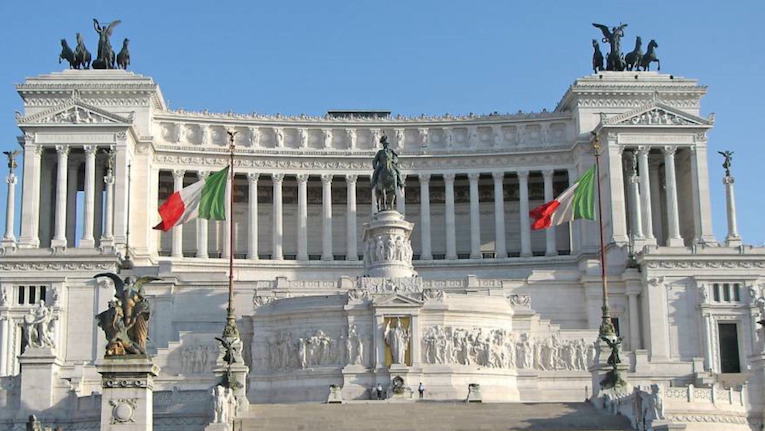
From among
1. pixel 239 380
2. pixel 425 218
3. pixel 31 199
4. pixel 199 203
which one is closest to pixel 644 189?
pixel 425 218

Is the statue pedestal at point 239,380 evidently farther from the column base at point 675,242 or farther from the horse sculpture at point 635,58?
the horse sculpture at point 635,58

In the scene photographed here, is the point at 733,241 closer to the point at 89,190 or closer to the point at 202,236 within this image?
the point at 202,236

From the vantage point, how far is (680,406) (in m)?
53.8

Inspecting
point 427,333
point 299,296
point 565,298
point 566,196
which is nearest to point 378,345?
point 427,333

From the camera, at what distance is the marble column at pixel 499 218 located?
102188 mm

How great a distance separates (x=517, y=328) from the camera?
73.5 m

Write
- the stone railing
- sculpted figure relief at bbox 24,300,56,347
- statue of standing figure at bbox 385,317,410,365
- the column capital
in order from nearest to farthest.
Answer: the stone railing → sculpted figure relief at bbox 24,300,56,347 → statue of standing figure at bbox 385,317,410,365 → the column capital

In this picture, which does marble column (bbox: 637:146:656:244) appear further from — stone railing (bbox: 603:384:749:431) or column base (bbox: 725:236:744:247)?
stone railing (bbox: 603:384:749:431)

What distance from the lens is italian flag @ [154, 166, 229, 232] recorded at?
225 ft

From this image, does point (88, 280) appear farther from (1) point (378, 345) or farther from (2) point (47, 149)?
(1) point (378, 345)

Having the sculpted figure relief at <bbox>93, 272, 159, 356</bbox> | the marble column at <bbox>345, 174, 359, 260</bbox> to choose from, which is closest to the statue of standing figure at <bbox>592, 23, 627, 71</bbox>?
the marble column at <bbox>345, 174, 359, 260</bbox>

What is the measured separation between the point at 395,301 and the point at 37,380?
20.0 meters

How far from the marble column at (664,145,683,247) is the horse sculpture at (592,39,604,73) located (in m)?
10.8

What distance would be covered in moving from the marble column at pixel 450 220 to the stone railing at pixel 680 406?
46.0 metres
